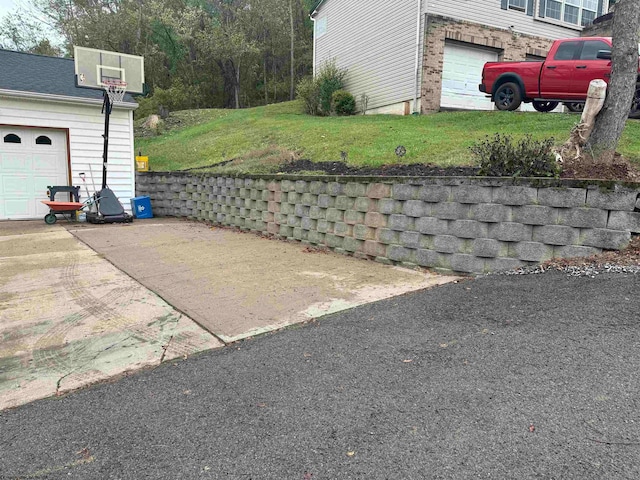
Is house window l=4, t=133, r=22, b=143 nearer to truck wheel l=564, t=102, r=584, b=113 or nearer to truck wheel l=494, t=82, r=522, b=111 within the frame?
truck wheel l=494, t=82, r=522, b=111

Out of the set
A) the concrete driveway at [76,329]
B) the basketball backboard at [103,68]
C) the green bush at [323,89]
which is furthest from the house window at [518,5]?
the concrete driveway at [76,329]

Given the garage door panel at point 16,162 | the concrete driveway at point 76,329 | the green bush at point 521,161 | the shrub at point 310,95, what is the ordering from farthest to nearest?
the shrub at point 310,95 < the garage door panel at point 16,162 < the green bush at point 521,161 < the concrete driveway at point 76,329

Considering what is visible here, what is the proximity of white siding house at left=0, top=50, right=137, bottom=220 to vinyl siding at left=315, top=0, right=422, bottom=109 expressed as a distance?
885 centimetres

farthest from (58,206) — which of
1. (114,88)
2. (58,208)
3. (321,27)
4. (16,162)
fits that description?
(321,27)

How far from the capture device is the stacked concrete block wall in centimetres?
456

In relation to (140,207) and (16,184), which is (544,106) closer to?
(140,207)

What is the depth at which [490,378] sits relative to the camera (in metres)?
2.77

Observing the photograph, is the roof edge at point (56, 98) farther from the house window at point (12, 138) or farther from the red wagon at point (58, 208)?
the red wagon at point (58, 208)

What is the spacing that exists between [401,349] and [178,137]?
56.5ft

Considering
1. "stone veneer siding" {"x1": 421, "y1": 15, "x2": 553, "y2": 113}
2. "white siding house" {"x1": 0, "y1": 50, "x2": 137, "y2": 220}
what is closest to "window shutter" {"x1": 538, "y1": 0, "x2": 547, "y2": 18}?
"stone veneer siding" {"x1": 421, "y1": 15, "x2": 553, "y2": 113}

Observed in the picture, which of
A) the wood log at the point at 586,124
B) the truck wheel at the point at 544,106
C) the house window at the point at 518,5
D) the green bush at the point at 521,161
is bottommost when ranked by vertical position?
the green bush at the point at 521,161

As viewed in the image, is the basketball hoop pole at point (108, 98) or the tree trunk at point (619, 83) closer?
the tree trunk at point (619, 83)

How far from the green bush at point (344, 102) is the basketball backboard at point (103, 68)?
8202 mm

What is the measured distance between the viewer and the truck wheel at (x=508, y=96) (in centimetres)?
1137
